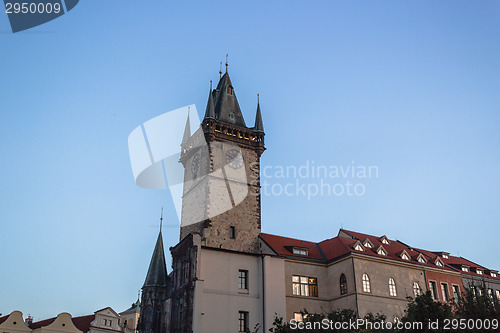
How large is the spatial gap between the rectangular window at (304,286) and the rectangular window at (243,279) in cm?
512

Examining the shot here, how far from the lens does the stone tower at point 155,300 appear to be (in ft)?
156

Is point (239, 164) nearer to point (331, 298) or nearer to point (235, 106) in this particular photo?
point (235, 106)

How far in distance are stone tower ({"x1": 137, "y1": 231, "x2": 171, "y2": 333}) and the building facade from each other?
0.11 metres

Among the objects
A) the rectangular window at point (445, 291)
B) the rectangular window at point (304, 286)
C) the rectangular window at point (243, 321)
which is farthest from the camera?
the rectangular window at point (445, 291)

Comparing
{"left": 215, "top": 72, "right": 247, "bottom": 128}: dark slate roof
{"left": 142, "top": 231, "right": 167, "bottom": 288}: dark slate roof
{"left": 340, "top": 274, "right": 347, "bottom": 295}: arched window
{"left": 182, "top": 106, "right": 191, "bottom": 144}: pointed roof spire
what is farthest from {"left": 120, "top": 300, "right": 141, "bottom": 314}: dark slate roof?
{"left": 340, "top": 274, "right": 347, "bottom": 295}: arched window

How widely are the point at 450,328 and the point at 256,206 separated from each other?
29146mm

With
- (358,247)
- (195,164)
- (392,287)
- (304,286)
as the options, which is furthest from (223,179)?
(392,287)

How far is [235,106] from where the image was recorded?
5475 centimetres

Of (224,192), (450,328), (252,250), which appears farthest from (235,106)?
(450,328)

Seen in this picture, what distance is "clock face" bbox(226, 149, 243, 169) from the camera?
49362mm

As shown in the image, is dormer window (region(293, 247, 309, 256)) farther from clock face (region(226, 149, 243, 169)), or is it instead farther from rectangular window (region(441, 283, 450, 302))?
rectangular window (region(441, 283, 450, 302))

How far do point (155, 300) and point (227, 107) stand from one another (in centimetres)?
2315

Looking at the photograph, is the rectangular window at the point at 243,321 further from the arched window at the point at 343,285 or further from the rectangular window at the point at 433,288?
the rectangular window at the point at 433,288

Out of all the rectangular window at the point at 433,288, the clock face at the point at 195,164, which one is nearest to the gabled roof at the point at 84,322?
the clock face at the point at 195,164
